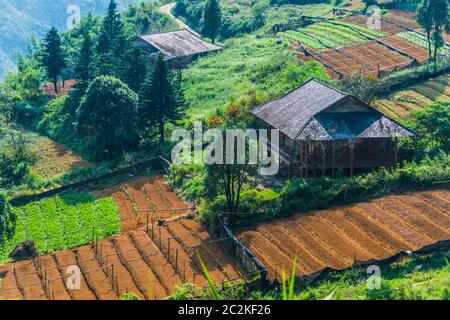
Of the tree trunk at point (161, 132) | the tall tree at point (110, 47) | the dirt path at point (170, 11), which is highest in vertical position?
the tall tree at point (110, 47)

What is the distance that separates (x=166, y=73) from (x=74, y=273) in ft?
61.0

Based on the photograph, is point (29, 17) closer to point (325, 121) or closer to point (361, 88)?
point (361, 88)

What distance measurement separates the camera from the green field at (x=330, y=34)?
2363 inches

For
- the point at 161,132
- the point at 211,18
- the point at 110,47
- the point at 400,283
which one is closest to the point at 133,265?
the point at 400,283

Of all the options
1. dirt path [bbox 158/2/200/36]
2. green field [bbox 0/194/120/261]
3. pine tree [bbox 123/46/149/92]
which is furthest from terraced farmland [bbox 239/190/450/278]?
dirt path [bbox 158/2/200/36]

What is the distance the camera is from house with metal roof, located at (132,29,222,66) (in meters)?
59.0

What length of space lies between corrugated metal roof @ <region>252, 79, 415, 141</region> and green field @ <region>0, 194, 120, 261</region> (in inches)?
411

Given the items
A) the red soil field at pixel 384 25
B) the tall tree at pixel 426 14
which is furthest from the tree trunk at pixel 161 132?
the red soil field at pixel 384 25

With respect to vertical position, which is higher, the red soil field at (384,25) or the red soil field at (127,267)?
the red soil field at (384,25)

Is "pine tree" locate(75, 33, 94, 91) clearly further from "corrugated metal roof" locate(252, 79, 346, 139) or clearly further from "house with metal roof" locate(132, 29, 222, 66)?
"corrugated metal roof" locate(252, 79, 346, 139)

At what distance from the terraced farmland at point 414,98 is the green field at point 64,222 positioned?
19949 millimetres

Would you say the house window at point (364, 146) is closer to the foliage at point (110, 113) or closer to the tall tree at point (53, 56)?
the foliage at point (110, 113)

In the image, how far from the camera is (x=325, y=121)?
A: 35.6m

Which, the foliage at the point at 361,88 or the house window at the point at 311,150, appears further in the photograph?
the foliage at the point at 361,88
